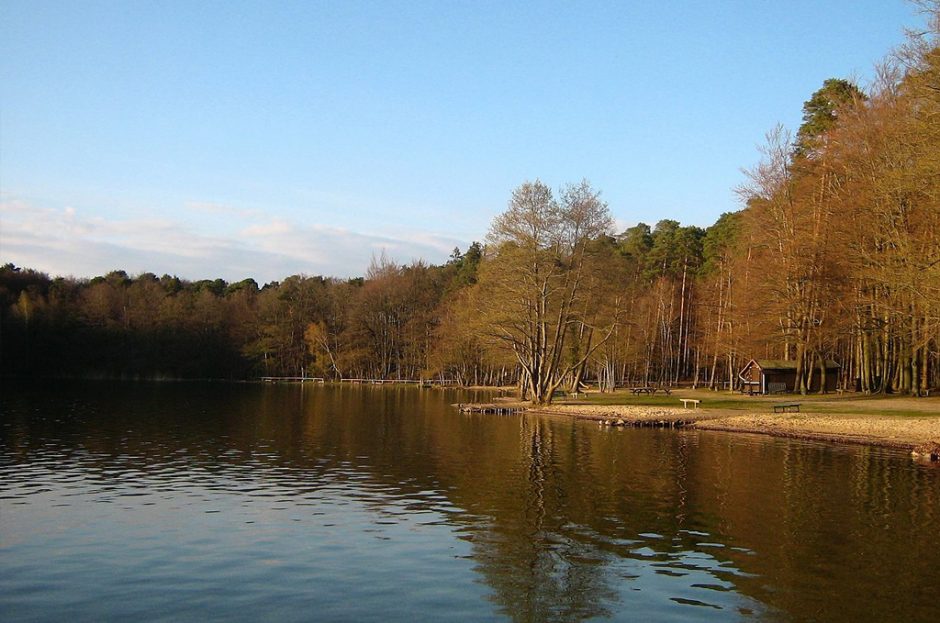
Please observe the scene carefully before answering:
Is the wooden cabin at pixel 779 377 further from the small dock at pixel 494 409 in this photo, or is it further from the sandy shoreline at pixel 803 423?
the small dock at pixel 494 409

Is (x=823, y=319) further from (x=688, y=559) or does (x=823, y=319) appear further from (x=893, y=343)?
(x=688, y=559)

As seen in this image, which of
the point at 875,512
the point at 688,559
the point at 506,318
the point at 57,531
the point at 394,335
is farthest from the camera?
the point at 394,335

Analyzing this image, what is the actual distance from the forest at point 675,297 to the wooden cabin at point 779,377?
1.72m

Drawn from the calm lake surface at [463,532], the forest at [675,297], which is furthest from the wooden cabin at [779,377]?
the calm lake surface at [463,532]

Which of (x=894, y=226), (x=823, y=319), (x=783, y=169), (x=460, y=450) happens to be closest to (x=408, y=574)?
(x=460, y=450)

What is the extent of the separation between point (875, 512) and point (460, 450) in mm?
17998

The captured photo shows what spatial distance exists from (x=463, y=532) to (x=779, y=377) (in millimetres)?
52504

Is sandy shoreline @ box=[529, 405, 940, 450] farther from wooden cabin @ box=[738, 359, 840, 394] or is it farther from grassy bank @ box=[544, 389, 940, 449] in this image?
wooden cabin @ box=[738, 359, 840, 394]

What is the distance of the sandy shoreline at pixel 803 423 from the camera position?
35000 mm

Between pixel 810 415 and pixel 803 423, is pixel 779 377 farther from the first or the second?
pixel 803 423

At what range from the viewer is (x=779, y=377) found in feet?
210

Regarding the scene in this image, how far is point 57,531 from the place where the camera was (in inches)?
713

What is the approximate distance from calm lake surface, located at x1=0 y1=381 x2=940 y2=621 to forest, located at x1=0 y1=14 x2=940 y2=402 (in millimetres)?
15695

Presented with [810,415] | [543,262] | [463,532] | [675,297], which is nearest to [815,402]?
[810,415]
